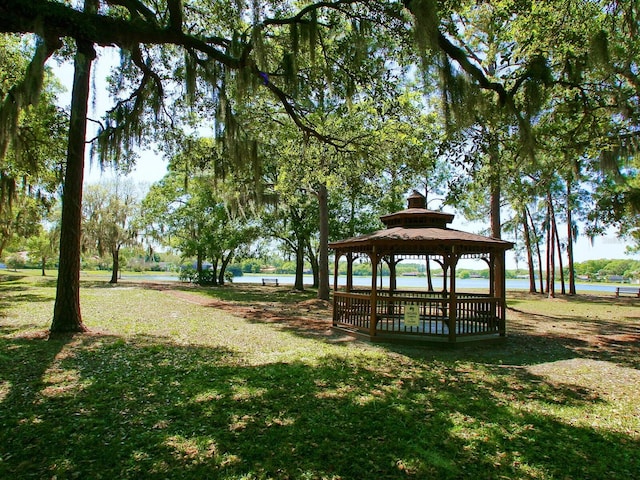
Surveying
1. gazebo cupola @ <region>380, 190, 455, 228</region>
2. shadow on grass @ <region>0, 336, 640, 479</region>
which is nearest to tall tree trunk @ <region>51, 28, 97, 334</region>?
shadow on grass @ <region>0, 336, 640, 479</region>

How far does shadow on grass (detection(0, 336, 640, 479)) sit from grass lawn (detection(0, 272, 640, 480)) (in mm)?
18

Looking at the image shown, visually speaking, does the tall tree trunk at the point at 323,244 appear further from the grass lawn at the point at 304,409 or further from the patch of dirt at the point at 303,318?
the grass lawn at the point at 304,409

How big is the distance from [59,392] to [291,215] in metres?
21.3

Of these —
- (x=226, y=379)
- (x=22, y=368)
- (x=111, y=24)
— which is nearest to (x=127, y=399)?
(x=226, y=379)

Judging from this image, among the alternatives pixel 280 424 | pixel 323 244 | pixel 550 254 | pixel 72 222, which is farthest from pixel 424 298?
pixel 550 254

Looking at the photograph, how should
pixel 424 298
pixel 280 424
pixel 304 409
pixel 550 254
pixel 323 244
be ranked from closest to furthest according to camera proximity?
pixel 280 424
pixel 304 409
pixel 424 298
pixel 323 244
pixel 550 254

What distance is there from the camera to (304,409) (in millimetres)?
4309

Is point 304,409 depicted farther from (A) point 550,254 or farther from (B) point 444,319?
(A) point 550,254

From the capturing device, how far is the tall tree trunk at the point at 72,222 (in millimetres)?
7574

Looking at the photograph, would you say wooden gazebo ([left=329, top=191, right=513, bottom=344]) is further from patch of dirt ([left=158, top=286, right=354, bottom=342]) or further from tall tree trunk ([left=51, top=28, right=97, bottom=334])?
tall tree trunk ([left=51, top=28, right=97, bottom=334])

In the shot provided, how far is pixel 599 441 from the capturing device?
A: 374 centimetres

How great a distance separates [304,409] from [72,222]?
6.31 meters

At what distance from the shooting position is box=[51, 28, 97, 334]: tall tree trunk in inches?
298

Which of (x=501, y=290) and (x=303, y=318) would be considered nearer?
(x=501, y=290)
